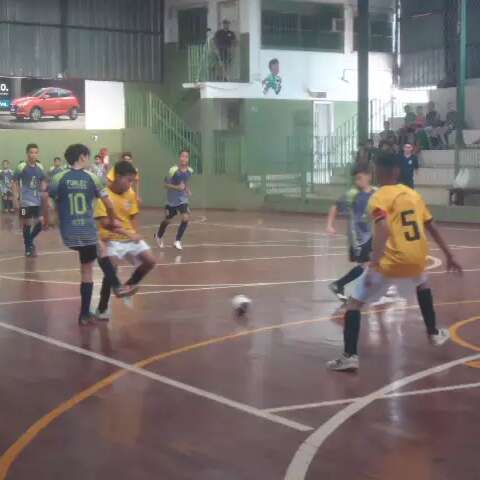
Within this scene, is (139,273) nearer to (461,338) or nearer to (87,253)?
(87,253)

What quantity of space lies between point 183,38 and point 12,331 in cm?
2629

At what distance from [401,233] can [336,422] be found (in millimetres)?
2154

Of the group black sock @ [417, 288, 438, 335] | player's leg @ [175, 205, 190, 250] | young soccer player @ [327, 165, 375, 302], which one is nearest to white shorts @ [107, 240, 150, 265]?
young soccer player @ [327, 165, 375, 302]

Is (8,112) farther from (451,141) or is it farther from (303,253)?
(303,253)

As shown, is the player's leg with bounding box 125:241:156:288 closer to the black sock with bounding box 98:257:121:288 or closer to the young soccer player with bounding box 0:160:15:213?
the black sock with bounding box 98:257:121:288

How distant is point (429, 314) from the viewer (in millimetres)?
9617

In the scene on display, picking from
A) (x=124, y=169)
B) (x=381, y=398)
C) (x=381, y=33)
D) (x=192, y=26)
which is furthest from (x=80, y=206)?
(x=381, y=33)

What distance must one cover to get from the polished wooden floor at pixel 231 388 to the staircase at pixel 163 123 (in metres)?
20.2

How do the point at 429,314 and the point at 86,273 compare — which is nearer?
the point at 429,314

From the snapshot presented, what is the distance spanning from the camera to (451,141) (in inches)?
1183

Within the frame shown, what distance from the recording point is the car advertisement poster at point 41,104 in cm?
3331

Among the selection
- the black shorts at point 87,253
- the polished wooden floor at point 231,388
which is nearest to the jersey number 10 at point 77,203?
the black shorts at point 87,253

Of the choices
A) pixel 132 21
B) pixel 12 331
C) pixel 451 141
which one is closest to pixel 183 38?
pixel 132 21

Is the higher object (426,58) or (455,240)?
(426,58)
